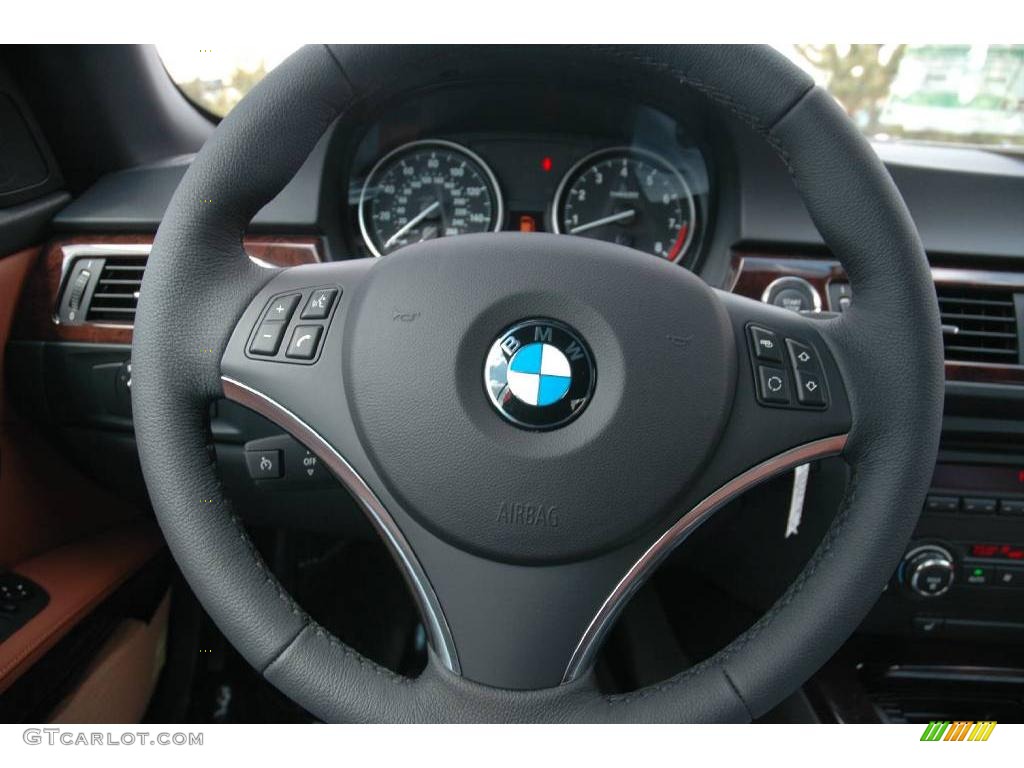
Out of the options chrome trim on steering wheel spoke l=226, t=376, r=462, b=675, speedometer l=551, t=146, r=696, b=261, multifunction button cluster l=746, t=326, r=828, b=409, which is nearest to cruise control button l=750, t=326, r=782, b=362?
multifunction button cluster l=746, t=326, r=828, b=409

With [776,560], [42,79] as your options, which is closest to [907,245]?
[776,560]

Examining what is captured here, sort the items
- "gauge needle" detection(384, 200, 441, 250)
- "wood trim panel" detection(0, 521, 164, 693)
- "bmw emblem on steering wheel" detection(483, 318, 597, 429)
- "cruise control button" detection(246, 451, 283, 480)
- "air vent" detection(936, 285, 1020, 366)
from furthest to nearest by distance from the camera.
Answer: "gauge needle" detection(384, 200, 441, 250) → "air vent" detection(936, 285, 1020, 366) → "wood trim panel" detection(0, 521, 164, 693) → "cruise control button" detection(246, 451, 283, 480) → "bmw emblem on steering wheel" detection(483, 318, 597, 429)

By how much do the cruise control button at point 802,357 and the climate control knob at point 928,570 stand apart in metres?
0.68

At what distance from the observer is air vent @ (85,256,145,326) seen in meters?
1.42

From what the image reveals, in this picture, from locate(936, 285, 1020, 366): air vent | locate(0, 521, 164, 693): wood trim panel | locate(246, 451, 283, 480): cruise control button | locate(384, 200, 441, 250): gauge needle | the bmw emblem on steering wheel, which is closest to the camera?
the bmw emblem on steering wheel

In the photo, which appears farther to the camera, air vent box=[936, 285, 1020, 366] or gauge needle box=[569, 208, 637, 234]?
gauge needle box=[569, 208, 637, 234]

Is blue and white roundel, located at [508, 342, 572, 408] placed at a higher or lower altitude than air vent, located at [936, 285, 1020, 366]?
lower

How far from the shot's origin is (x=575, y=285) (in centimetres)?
87

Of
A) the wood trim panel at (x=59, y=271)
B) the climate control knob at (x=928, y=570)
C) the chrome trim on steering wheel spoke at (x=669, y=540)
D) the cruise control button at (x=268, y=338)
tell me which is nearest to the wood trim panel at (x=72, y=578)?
the wood trim panel at (x=59, y=271)

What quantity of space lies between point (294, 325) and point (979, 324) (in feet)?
3.52

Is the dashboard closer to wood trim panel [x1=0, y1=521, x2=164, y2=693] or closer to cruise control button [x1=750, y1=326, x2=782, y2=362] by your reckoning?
wood trim panel [x1=0, y1=521, x2=164, y2=693]

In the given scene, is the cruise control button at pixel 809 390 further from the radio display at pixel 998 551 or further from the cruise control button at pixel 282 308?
the radio display at pixel 998 551

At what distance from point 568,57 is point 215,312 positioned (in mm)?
730

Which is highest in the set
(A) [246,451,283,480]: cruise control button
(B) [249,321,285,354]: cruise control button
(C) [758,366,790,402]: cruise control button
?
(C) [758,366,790,402]: cruise control button
